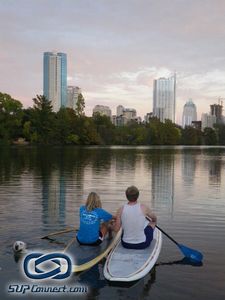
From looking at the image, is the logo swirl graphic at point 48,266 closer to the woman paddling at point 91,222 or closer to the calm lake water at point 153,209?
the calm lake water at point 153,209

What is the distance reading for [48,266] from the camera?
8805 mm

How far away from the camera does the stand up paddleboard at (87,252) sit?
889 centimetres

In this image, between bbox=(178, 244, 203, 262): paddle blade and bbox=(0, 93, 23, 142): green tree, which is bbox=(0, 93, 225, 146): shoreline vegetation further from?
bbox=(178, 244, 203, 262): paddle blade

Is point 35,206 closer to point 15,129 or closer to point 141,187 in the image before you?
point 141,187

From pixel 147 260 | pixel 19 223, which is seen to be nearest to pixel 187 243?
pixel 147 260

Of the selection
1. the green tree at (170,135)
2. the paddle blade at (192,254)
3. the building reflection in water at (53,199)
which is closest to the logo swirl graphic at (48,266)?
the paddle blade at (192,254)

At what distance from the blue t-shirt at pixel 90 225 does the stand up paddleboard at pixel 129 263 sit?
68 cm

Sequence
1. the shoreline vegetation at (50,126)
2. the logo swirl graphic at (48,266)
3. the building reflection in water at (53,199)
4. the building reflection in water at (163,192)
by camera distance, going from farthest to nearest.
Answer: the shoreline vegetation at (50,126), the building reflection in water at (163,192), the building reflection in water at (53,199), the logo swirl graphic at (48,266)

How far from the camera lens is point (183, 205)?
760 inches

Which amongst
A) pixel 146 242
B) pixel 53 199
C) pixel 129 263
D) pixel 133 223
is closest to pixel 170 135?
pixel 53 199

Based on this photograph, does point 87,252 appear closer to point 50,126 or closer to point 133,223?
point 133,223

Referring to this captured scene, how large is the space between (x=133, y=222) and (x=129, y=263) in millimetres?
1087

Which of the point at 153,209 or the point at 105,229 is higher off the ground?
the point at 105,229

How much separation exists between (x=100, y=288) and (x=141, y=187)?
57.9 ft
